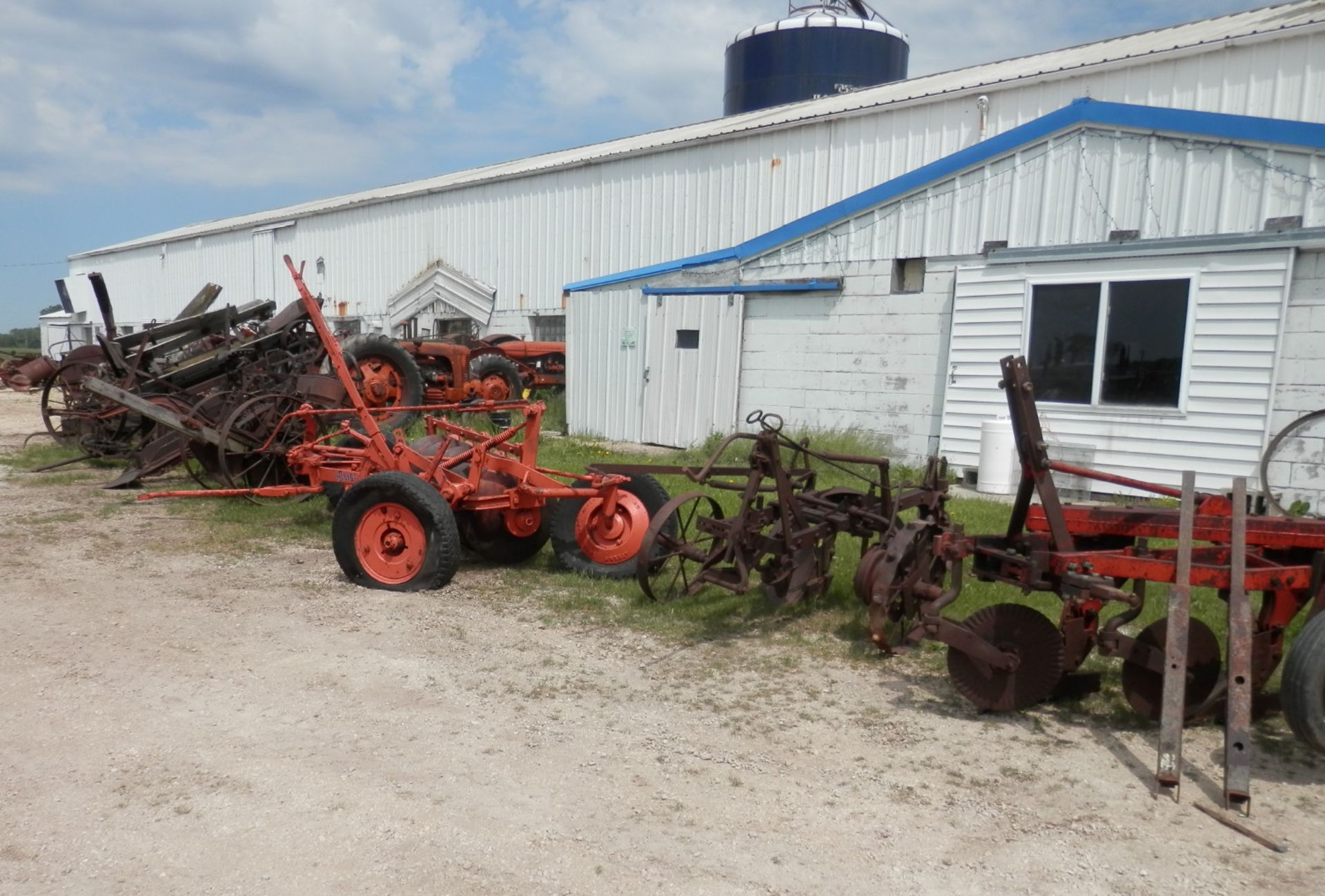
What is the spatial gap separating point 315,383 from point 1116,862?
7.82 metres

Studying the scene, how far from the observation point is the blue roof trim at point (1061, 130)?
8.08m

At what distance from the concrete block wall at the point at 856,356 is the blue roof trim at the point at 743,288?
0.10 meters

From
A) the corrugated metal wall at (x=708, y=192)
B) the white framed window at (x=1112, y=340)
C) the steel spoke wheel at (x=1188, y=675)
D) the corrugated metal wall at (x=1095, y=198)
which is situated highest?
the corrugated metal wall at (x=708, y=192)

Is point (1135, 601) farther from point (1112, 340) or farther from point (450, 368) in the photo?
point (450, 368)

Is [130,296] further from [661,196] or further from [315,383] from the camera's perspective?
[315,383]

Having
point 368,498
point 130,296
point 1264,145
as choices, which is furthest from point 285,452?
point 130,296

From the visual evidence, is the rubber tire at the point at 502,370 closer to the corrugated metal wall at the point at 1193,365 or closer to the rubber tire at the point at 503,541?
the corrugated metal wall at the point at 1193,365

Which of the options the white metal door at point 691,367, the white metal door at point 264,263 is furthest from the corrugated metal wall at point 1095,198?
the white metal door at point 264,263

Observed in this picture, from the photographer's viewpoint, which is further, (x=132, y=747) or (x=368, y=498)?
(x=368, y=498)

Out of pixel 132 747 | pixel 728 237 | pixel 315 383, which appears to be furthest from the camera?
pixel 728 237

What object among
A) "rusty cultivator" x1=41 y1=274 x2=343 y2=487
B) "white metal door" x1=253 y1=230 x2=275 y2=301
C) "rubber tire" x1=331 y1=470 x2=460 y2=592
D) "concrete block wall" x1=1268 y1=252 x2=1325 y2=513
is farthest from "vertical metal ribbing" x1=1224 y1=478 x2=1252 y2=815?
"white metal door" x1=253 y1=230 x2=275 y2=301

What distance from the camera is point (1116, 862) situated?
116 inches

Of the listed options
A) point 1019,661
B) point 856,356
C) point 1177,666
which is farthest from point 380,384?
point 1177,666

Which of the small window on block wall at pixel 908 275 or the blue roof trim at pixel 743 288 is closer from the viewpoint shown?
the small window on block wall at pixel 908 275
